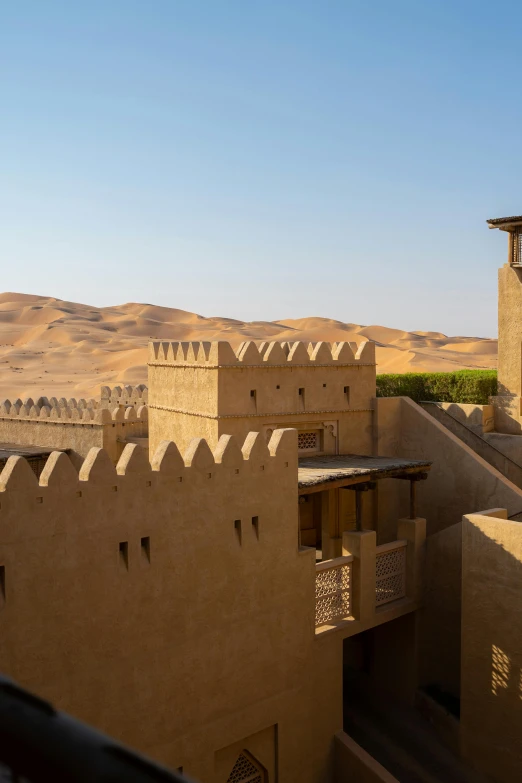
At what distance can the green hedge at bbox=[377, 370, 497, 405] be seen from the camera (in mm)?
20172

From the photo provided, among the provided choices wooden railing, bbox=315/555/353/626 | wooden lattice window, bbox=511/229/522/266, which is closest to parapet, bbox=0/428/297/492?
wooden railing, bbox=315/555/353/626

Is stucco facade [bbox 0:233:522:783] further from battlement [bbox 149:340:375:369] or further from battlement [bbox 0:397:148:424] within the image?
battlement [bbox 0:397:148:424]

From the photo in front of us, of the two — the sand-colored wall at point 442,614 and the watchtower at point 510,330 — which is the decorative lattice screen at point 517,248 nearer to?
the watchtower at point 510,330

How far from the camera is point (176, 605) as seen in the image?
10.2m

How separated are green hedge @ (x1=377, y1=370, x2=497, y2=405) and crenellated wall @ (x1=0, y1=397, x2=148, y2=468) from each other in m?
6.94

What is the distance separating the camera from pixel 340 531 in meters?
→ 15.5

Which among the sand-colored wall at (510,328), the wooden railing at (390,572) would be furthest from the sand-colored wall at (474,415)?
the wooden railing at (390,572)

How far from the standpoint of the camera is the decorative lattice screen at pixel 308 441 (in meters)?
15.3

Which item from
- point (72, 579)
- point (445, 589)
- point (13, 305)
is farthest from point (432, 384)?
point (13, 305)

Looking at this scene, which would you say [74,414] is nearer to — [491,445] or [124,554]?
[491,445]

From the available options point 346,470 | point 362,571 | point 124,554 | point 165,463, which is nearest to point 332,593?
point 362,571

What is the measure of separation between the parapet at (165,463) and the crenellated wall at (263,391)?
2.47 meters

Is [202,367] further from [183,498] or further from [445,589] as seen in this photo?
[445,589]

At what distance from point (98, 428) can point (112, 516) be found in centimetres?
1107
